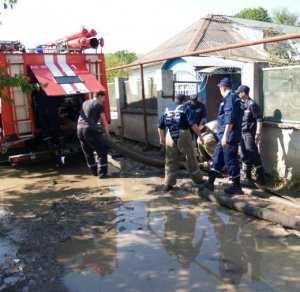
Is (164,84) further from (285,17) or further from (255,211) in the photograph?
(285,17)

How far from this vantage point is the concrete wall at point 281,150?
21.9 ft

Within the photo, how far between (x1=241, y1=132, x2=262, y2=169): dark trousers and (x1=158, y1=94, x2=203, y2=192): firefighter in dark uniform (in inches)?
28.6

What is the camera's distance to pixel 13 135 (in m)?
9.27

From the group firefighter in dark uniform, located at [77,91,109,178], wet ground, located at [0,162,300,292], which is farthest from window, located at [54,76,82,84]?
wet ground, located at [0,162,300,292]

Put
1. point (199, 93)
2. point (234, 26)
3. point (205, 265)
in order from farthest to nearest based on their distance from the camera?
point (234, 26) < point (199, 93) < point (205, 265)

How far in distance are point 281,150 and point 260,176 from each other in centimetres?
51

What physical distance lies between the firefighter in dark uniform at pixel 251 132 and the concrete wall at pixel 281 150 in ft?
0.82

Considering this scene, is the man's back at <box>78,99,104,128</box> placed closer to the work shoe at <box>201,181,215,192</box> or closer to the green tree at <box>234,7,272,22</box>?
the work shoe at <box>201,181,215,192</box>

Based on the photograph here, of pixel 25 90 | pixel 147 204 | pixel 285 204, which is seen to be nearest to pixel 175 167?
pixel 147 204

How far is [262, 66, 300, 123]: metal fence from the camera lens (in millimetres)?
6656

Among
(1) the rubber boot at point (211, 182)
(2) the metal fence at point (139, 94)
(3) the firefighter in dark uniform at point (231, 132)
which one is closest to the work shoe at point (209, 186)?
(1) the rubber boot at point (211, 182)

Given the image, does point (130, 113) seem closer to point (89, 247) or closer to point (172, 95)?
point (172, 95)

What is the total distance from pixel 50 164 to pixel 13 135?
149 centimetres

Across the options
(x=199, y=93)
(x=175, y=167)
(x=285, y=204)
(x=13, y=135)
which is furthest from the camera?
(x=199, y=93)
